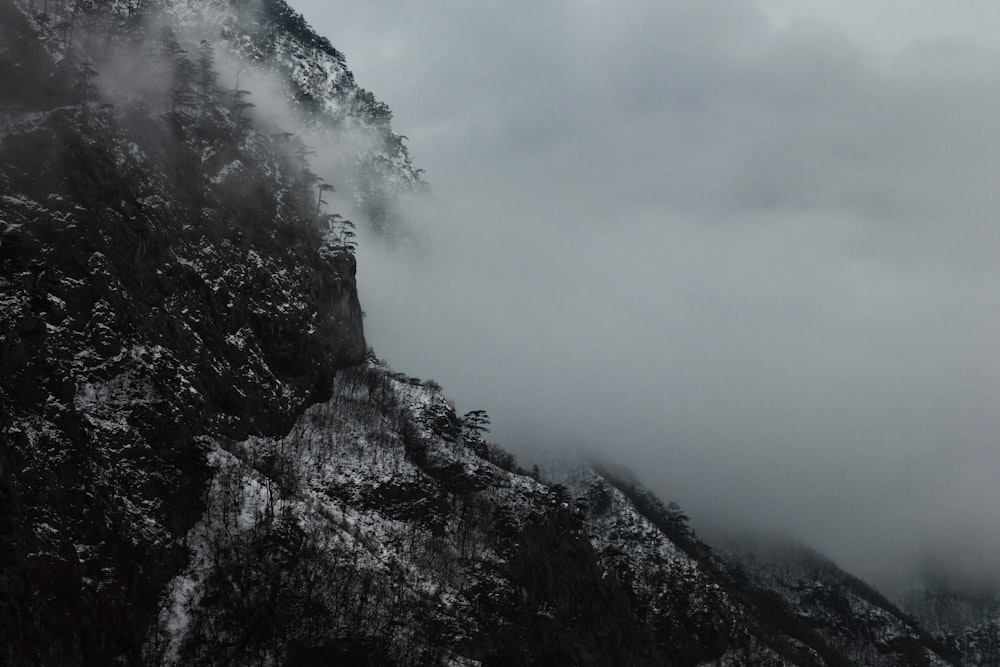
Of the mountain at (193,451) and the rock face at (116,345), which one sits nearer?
the rock face at (116,345)

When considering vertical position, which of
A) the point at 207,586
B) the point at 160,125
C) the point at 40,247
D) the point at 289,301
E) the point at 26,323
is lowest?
the point at 207,586

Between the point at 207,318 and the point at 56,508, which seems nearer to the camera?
the point at 56,508

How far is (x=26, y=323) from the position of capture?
121 m

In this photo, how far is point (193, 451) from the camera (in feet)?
445

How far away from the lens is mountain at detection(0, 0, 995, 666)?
373 ft

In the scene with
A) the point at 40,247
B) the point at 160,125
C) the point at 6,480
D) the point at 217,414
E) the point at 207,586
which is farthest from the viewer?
the point at 160,125

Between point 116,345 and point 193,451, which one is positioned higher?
point 116,345

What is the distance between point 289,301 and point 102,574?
8652cm

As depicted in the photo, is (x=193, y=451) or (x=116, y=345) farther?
(x=193, y=451)

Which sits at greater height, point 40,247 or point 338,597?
point 40,247

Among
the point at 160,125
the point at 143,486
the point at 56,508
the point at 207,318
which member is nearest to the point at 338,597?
the point at 143,486

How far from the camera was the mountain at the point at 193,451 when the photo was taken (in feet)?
373

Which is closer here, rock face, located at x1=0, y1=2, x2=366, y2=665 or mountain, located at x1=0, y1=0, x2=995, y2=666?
rock face, located at x1=0, y1=2, x2=366, y2=665

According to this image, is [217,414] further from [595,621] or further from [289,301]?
[595,621]
